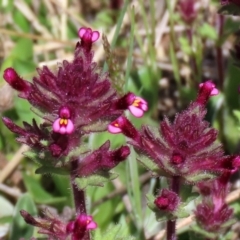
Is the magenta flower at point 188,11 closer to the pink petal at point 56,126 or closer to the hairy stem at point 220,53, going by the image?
the hairy stem at point 220,53

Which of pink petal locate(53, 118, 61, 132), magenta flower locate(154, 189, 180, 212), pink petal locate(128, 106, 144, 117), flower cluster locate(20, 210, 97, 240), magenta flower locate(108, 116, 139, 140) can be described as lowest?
flower cluster locate(20, 210, 97, 240)

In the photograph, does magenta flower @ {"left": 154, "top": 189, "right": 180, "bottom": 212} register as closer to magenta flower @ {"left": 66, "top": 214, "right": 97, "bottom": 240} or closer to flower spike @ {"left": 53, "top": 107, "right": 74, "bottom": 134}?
magenta flower @ {"left": 66, "top": 214, "right": 97, "bottom": 240}

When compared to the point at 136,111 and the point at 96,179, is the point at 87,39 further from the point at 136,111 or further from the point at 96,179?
the point at 96,179

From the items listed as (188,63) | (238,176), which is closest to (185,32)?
(188,63)

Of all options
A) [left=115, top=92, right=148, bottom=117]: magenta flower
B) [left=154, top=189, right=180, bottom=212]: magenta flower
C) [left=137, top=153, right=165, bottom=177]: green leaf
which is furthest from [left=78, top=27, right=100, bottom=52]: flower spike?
[left=154, top=189, right=180, bottom=212]: magenta flower

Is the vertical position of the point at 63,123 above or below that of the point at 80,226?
above

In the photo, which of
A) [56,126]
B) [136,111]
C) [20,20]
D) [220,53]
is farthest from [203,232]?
[20,20]
